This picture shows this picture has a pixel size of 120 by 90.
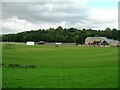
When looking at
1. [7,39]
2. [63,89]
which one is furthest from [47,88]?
[7,39]

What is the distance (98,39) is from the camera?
6156 inches

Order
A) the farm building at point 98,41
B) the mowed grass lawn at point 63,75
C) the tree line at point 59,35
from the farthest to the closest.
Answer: the tree line at point 59,35 < the farm building at point 98,41 < the mowed grass lawn at point 63,75

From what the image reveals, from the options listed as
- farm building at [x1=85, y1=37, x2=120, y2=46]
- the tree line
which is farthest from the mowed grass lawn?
farm building at [x1=85, y1=37, x2=120, y2=46]

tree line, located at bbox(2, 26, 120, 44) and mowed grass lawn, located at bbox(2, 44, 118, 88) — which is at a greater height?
tree line, located at bbox(2, 26, 120, 44)

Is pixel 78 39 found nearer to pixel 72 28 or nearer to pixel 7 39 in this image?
pixel 72 28

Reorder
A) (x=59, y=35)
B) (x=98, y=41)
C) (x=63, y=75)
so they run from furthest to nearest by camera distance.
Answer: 1. (x=59, y=35)
2. (x=98, y=41)
3. (x=63, y=75)

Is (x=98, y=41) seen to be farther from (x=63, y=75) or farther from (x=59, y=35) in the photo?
(x=63, y=75)

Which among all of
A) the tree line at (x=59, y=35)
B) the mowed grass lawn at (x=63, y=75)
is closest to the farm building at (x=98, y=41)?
the tree line at (x=59, y=35)

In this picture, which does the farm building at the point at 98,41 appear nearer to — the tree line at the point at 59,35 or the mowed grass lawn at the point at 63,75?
the tree line at the point at 59,35

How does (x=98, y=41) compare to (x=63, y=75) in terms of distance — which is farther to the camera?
(x=98, y=41)

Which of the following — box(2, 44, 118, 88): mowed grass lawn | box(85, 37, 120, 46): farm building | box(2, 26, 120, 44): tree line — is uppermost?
box(2, 26, 120, 44): tree line

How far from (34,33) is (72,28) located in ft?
80.0

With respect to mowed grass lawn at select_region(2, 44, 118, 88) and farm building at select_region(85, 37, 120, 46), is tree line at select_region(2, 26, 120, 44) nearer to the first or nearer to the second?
farm building at select_region(85, 37, 120, 46)

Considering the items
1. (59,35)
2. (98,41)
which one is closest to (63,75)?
(98,41)
